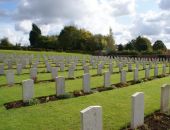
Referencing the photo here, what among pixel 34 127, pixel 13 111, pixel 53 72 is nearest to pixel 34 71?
pixel 53 72

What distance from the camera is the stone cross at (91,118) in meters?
5.85

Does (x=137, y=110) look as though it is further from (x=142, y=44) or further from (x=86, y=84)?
(x=142, y=44)

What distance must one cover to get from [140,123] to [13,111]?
3.76 m

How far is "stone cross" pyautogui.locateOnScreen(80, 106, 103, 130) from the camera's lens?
5848 millimetres

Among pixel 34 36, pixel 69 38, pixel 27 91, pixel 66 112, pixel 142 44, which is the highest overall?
pixel 34 36

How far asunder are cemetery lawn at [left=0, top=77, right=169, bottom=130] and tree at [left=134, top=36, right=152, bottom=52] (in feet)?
234

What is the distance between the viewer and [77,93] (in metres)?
12.8

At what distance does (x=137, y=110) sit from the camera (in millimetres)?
7941

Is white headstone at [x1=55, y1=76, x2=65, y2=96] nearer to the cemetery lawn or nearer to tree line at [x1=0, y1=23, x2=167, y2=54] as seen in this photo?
the cemetery lawn

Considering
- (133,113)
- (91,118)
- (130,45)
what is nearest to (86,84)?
(133,113)

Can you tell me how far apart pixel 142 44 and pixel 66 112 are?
76.2m

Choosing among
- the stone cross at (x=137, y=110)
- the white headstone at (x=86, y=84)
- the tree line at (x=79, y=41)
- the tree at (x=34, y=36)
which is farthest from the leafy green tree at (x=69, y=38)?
the stone cross at (x=137, y=110)

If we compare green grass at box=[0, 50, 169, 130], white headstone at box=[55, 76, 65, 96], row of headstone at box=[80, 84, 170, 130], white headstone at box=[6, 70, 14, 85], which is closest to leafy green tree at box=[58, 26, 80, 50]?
white headstone at box=[6, 70, 14, 85]

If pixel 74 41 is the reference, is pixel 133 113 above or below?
below
